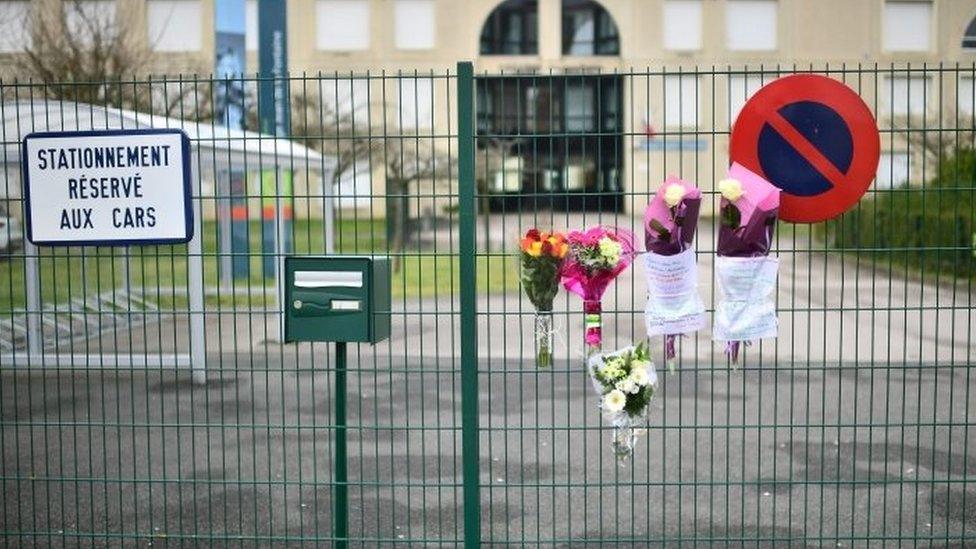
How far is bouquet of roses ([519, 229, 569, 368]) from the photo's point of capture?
433 cm

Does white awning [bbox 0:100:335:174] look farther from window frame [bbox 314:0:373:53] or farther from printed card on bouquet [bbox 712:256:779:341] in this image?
window frame [bbox 314:0:373:53]

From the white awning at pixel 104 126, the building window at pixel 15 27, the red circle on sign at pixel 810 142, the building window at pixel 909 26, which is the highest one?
the building window at pixel 909 26

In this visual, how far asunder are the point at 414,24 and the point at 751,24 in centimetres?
1216

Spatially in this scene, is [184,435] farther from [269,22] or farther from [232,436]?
[269,22]

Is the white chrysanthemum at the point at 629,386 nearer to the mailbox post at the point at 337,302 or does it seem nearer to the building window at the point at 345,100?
the mailbox post at the point at 337,302

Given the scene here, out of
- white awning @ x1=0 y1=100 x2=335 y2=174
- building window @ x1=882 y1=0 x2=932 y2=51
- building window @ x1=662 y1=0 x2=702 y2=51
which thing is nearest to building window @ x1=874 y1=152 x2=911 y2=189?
white awning @ x1=0 y1=100 x2=335 y2=174

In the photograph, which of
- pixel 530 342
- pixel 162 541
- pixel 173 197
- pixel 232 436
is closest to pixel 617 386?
pixel 173 197

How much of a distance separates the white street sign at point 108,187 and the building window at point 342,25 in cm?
3718

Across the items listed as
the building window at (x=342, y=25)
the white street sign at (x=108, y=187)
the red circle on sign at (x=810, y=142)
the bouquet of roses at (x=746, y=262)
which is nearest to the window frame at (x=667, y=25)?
the building window at (x=342, y=25)

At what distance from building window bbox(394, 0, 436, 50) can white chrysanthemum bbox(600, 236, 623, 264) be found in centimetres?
3800

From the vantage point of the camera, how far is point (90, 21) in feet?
67.8

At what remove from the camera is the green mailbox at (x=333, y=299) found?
14.7 ft

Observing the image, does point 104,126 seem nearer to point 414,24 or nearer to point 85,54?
point 85,54

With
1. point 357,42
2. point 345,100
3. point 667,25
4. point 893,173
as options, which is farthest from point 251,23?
point 893,173
